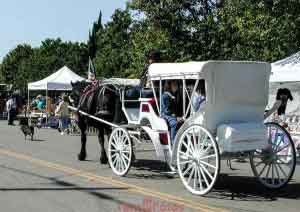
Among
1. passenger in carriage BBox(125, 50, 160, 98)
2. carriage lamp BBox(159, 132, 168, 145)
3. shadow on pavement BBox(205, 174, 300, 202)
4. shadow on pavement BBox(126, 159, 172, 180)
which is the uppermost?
passenger in carriage BBox(125, 50, 160, 98)

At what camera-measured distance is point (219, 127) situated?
29.0ft

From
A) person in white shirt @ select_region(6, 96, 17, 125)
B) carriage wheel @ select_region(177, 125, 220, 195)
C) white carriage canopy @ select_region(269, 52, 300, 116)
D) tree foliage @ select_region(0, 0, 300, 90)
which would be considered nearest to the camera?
carriage wheel @ select_region(177, 125, 220, 195)

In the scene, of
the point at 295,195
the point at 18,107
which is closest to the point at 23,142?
the point at 295,195

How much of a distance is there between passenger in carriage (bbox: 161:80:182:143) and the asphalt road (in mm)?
1190

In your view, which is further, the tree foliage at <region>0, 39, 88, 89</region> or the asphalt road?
the tree foliage at <region>0, 39, 88, 89</region>

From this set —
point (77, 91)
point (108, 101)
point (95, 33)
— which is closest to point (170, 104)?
point (108, 101)

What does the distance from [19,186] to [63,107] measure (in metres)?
15.2

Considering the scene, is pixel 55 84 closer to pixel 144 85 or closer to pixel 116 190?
pixel 144 85

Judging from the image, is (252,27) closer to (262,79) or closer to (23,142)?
(23,142)

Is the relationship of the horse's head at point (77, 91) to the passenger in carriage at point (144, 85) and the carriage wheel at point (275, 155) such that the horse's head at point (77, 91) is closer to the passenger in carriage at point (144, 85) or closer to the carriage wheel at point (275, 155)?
the passenger in carriage at point (144, 85)

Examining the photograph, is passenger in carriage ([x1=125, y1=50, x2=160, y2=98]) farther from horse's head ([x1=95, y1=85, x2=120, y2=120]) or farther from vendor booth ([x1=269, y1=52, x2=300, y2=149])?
vendor booth ([x1=269, y1=52, x2=300, y2=149])

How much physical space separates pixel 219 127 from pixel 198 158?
2.04 feet

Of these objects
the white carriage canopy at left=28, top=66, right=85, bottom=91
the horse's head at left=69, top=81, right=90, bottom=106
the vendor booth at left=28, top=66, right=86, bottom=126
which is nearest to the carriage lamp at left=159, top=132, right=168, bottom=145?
the horse's head at left=69, top=81, right=90, bottom=106

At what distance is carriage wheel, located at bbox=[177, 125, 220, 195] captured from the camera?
850 centimetres
